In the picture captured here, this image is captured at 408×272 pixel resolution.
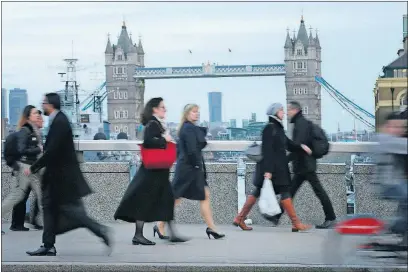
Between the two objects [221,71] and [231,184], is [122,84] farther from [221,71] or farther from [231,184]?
[231,184]

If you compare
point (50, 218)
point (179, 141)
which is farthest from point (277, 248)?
point (50, 218)

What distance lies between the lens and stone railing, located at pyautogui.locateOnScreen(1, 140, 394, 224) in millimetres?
11508

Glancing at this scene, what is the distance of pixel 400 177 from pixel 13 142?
491 cm

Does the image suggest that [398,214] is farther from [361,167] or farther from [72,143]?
[361,167]

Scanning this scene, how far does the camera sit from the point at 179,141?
10.1 m

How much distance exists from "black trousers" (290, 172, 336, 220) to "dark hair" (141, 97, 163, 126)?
7.11 ft

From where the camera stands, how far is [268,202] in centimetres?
→ 1023

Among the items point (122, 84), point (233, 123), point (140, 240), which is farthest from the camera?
point (122, 84)

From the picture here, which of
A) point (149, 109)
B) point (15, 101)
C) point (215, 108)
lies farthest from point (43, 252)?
point (215, 108)

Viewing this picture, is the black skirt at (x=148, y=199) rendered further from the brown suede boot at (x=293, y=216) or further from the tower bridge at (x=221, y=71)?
the tower bridge at (x=221, y=71)

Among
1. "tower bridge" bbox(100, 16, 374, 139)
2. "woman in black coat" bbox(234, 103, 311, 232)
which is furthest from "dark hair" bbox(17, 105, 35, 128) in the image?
"tower bridge" bbox(100, 16, 374, 139)

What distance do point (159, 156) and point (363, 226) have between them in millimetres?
2832

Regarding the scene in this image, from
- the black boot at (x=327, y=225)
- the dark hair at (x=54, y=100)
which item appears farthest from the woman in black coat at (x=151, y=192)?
the black boot at (x=327, y=225)

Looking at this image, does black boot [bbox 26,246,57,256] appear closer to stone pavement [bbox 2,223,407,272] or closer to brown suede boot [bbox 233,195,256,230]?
stone pavement [bbox 2,223,407,272]
